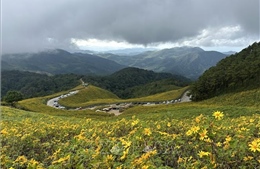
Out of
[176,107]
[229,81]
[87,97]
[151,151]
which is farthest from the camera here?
[87,97]

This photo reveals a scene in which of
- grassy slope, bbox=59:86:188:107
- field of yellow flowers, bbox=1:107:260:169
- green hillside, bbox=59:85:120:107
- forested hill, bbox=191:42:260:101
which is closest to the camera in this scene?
field of yellow flowers, bbox=1:107:260:169

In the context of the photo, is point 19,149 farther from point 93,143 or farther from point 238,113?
point 238,113

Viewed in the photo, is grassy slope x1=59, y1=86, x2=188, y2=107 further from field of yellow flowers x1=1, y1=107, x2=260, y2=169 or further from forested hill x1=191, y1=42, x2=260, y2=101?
field of yellow flowers x1=1, y1=107, x2=260, y2=169

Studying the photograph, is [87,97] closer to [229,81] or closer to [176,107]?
[229,81]

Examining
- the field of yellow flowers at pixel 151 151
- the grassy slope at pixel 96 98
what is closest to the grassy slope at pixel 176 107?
the grassy slope at pixel 96 98

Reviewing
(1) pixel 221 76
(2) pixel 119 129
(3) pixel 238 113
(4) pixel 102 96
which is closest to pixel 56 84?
(4) pixel 102 96

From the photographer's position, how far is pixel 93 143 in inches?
181

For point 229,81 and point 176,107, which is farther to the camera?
point 229,81

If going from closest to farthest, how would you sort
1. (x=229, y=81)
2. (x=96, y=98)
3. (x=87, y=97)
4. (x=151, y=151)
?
(x=151, y=151) → (x=229, y=81) → (x=87, y=97) → (x=96, y=98)

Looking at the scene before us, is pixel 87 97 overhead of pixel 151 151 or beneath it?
overhead

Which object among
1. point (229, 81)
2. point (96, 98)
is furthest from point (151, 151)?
point (96, 98)

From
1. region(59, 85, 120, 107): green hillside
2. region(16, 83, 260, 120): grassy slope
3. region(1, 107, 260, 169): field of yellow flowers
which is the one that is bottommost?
region(16, 83, 260, 120): grassy slope

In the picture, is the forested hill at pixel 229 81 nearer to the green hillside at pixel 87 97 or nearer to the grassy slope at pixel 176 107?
the grassy slope at pixel 176 107

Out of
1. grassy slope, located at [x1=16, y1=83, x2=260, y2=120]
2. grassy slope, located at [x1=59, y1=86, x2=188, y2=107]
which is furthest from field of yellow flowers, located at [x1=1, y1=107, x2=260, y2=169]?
grassy slope, located at [x1=59, y1=86, x2=188, y2=107]
